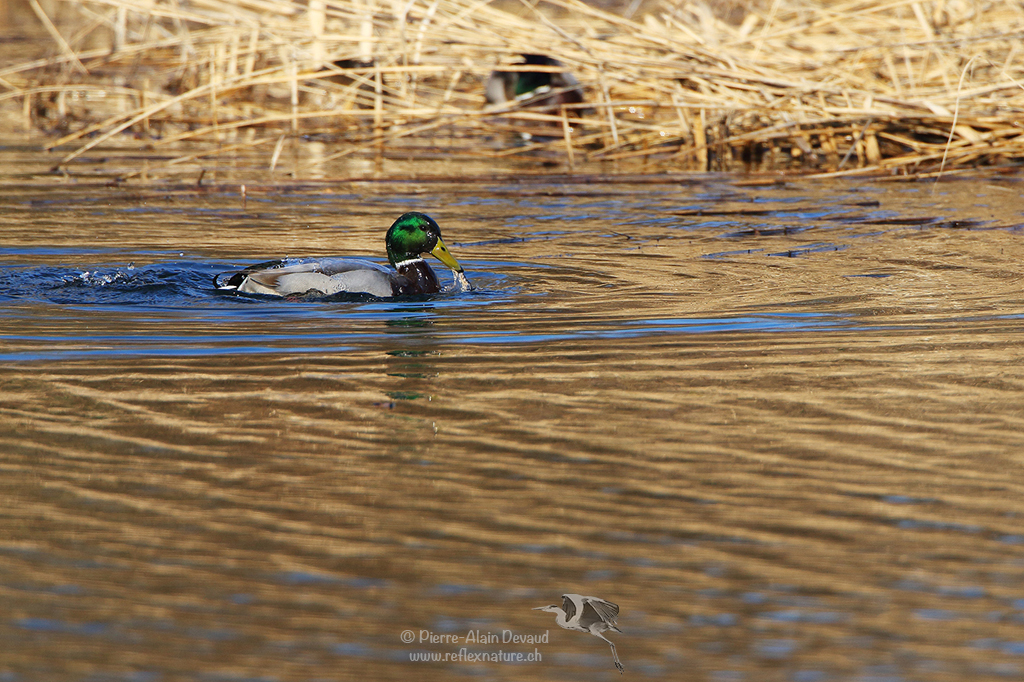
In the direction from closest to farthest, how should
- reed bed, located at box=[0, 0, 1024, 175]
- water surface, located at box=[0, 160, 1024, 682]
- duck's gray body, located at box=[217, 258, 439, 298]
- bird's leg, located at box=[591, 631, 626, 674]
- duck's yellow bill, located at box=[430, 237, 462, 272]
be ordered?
1. bird's leg, located at box=[591, 631, 626, 674]
2. water surface, located at box=[0, 160, 1024, 682]
3. duck's gray body, located at box=[217, 258, 439, 298]
4. duck's yellow bill, located at box=[430, 237, 462, 272]
5. reed bed, located at box=[0, 0, 1024, 175]

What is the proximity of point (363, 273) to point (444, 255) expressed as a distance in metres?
0.47

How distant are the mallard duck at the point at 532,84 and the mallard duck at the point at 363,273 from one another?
586 cm

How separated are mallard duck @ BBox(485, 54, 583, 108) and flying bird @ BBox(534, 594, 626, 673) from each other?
10472 mm

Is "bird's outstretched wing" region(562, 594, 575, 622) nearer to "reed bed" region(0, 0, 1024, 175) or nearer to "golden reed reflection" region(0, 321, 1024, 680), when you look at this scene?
"golden reed reflection" region(0, 321, 1024, 680)

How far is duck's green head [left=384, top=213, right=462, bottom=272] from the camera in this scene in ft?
24.3

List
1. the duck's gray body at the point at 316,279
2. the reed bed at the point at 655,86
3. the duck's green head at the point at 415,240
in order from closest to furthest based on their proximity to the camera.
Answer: the duck's gray body at the point at 316,279 < the duck's green head at the point at 415,240 < the reed bed at the point at 655,86

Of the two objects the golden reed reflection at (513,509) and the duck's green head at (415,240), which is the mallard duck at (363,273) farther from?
the golden reed reflection at (513,509)

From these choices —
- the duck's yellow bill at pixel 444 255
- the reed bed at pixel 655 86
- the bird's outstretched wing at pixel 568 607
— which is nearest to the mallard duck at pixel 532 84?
the reed bed at pixel 655 86

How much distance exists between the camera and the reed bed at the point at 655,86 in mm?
10414

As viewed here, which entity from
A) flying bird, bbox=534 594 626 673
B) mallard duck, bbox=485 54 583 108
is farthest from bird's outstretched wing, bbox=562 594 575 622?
mallard duck, bbox=485 54 583 108

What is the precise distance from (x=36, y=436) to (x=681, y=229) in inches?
211

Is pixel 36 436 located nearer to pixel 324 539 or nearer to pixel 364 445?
pixel 364 445

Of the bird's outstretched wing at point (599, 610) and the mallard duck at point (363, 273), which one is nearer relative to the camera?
the bird's outstretched wing at point (599, 610)

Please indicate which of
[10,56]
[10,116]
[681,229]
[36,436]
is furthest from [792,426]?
[10,56]
